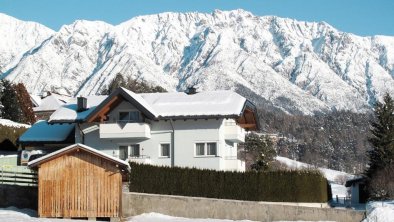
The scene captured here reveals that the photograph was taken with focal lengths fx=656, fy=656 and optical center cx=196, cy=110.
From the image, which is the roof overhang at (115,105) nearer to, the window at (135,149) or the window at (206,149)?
the window at (135,149)

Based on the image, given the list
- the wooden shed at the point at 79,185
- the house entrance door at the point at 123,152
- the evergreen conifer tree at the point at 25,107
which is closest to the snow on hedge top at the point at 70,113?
the house entrance door at the point at 123,152

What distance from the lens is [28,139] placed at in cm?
5084

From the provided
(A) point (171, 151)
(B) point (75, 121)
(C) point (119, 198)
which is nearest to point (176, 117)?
(A) point (171, 151)

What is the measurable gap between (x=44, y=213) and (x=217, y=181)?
35.7ft

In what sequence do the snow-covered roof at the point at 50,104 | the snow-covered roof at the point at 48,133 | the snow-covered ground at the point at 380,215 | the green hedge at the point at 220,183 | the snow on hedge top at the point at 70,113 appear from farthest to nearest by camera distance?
the snow-covered roof at the point at 50,104 → the snow-covered roof at the point at 48,133 → the snow on hedge top at the point at 70,113 → the green hedge at the point at 220,183 → the snow-covered ground at the point at 380,215

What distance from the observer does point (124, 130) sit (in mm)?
46562

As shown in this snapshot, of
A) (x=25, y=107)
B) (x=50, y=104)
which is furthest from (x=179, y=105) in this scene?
(x=25, y=107)

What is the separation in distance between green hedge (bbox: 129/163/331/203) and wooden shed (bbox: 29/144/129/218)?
406 cm

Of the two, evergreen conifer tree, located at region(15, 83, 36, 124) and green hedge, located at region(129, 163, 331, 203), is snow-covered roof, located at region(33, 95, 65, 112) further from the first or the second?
green hedge, located at region(129, 163, 331, 203)

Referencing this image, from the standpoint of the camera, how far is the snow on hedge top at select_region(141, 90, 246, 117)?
46.1 metres

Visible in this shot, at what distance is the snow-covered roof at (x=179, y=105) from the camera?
46.0 meters

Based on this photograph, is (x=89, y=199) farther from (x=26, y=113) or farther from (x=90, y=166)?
(x=26, y=113)

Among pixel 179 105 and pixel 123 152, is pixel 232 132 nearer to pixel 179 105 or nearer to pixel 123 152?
pixel 179 105

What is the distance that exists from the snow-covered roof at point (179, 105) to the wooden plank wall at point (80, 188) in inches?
495
